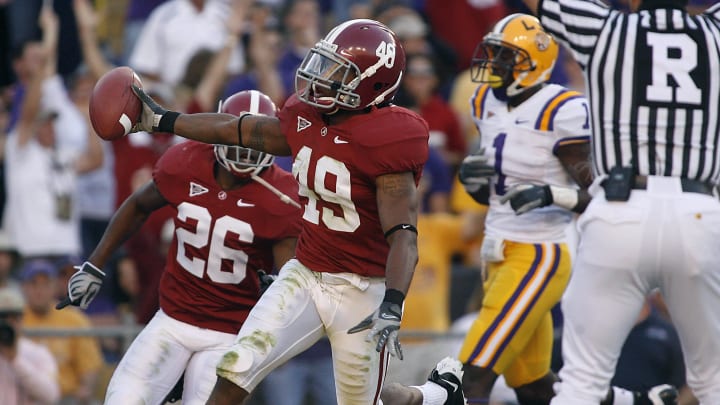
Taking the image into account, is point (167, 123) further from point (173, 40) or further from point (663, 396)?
point (173, 40)

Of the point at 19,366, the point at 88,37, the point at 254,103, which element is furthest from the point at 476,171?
the point at 88,37

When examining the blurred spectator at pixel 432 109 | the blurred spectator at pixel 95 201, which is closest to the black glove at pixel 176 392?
the blurred spectator at pixel 95 201

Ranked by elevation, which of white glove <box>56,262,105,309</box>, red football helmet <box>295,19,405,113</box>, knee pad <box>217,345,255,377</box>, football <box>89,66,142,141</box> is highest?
red football helmet <box>295,19,405,113</box>

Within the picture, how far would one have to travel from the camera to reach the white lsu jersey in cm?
657

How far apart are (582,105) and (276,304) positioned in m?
2.05

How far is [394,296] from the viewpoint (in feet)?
16.7

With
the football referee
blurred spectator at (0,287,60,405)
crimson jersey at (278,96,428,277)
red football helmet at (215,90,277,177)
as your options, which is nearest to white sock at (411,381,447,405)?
crimson jersey at (278,96,428,277)

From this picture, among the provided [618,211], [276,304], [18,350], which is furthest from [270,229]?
[18,350]

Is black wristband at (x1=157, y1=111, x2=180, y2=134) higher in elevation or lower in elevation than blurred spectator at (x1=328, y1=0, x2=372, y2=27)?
higher

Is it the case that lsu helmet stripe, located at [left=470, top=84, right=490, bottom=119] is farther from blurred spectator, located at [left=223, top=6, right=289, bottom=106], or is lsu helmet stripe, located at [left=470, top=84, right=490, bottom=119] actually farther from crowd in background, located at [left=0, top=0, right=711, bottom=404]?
blurred spectator, located at [left=223, top=6, right=289, bottom=106]

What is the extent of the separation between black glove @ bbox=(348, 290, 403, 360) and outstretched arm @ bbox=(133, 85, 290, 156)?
922 millimetres

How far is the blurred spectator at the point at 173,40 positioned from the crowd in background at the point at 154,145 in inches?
0.4

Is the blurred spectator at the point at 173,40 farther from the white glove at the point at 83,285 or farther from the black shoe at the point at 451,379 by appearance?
the black shoe at the point at 451,379

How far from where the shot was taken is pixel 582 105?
6.59 meters
